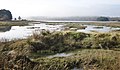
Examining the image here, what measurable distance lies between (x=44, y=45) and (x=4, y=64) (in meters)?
15.1

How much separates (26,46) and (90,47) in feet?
19.1

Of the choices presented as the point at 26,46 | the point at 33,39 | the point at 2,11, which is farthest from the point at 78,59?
the point at 2,11

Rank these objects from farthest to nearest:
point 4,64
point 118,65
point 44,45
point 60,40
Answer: point 60,40 < point 44,45 < point 118,65 < point 4,64

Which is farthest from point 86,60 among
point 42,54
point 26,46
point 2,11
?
point 2,11

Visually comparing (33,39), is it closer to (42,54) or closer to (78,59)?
(42,54)

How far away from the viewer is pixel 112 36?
26266 millimetres

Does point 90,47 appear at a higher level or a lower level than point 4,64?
lower

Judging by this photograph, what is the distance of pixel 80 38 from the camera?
2712 cm

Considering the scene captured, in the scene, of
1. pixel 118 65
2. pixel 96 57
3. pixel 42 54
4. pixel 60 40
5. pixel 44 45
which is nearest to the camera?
pixel 118 65

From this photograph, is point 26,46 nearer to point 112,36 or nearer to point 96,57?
point 96,57

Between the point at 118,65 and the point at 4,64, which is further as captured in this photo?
the point at 118,65

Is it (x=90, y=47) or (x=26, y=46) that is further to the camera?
(x=90, y=47)

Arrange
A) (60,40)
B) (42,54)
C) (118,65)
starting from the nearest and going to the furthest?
(118,65) < (42,54) < (60,40)

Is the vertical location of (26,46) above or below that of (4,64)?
below
